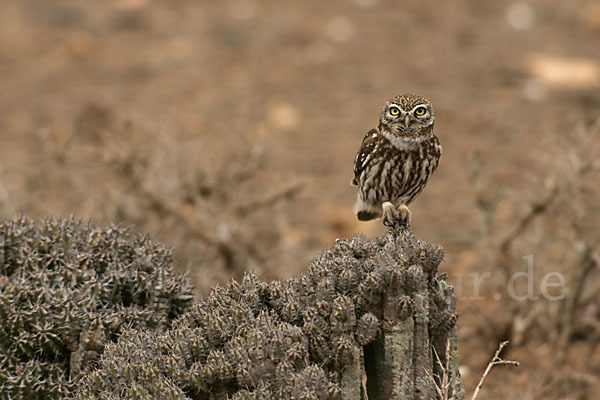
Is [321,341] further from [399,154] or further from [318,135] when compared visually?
[318,135]

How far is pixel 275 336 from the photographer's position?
180 inches

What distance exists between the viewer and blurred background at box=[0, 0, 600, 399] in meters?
8.67

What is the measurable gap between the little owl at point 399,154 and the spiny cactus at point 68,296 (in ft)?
5.29

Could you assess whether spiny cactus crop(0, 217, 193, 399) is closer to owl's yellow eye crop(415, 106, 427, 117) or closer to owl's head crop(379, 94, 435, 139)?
owl's head crop(379, 94, 435, 139)

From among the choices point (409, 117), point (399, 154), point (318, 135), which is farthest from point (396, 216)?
point (318, 135)

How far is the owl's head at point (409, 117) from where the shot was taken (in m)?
5.38

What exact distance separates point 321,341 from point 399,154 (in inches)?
59.7

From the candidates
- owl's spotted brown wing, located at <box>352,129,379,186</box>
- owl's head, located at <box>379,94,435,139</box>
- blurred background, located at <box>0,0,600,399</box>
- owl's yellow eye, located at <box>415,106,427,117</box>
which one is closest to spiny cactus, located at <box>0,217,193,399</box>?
owl's spotted brown wing, located at <box>352,129,379,186</box>

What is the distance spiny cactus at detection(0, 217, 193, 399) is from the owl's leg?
63.9 inches

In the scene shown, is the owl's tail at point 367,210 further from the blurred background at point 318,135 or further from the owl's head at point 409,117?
the blurred background at point 318,135

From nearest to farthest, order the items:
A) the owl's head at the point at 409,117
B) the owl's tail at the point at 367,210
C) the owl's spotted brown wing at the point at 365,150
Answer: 1. the owl's head at the point at 409,117
2. the owl's spotted brown wing at the point at 365,150
3. the owl's tail at the point at 367,210

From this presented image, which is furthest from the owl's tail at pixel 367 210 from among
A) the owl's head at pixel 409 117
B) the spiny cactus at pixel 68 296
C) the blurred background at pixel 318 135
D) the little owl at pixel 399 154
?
the blurred background at pixel 318 135

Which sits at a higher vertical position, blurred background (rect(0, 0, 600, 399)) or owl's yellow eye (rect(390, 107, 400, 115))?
blurred background (rect(0, 0, 600, 399))

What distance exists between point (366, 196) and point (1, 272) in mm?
2729
